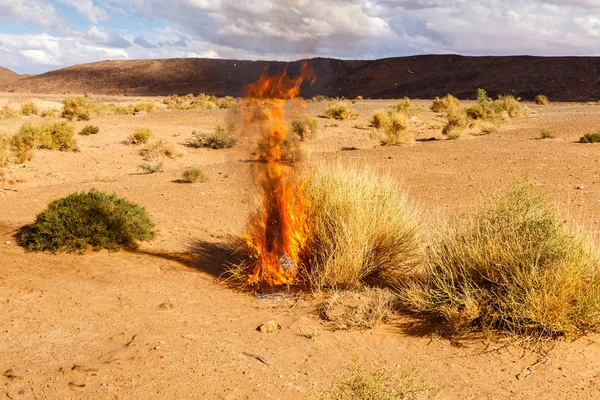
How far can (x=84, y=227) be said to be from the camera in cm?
843

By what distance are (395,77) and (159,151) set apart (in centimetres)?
7083

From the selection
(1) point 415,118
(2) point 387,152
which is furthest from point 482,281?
(1) point 415,118

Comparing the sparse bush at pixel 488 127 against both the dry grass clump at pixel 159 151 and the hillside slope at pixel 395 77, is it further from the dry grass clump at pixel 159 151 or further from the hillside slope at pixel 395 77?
the hillside slope at pixel 395 77

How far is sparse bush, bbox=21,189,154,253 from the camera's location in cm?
828

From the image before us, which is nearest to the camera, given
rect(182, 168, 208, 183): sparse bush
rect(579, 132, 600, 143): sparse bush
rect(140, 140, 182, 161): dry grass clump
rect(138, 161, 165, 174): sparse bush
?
rect(182, 168, 208, 183): sparse bush

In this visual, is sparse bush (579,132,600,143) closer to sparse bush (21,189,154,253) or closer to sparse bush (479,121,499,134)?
sparse bush (479,121,499,134)

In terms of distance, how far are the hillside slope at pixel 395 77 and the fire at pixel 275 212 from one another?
50.7m

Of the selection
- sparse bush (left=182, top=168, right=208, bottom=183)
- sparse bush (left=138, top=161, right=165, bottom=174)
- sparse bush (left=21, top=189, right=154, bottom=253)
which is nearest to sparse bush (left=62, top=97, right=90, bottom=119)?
sparse bush (left=138, top=161, right=165, bottom=174)

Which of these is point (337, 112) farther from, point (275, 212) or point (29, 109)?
point (275, 212)

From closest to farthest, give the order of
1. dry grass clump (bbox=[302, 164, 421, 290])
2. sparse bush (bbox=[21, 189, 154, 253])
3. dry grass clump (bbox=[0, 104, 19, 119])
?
dry grass clump (bbox=[302, 164, 421, 290]) → sparse bush (bbox=[21, 189, 154, 253]) → dry grass clump (bbox=[0, 104, 19, 119])

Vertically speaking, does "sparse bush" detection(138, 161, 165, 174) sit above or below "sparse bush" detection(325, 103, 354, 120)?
below

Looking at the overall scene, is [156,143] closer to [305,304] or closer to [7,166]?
[7,166]

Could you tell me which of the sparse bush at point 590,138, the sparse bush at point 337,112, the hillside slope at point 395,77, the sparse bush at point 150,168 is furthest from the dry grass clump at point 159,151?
the hillside slope at point 395,77

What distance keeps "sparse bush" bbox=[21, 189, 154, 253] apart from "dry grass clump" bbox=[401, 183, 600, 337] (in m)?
4.57
